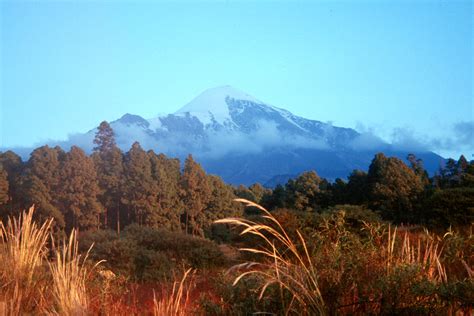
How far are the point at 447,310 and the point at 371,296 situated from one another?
1.74 ft

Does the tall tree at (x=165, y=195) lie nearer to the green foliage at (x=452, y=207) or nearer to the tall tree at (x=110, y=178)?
the tall tree at (x=110, y=178)

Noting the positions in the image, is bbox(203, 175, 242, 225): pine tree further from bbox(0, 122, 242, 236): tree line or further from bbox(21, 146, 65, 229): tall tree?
bbox(21, 146, 65, 229): tall tree

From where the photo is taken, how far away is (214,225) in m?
39.2

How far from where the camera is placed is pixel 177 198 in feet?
128

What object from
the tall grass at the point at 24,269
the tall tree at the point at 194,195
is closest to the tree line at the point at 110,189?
the tall tree at the point at 194,195

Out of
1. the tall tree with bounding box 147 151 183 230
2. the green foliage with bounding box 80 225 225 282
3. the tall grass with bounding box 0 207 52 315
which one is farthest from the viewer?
the tall tree with bounding box 147 151 183 230

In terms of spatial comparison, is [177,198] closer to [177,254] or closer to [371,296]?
[177,254]

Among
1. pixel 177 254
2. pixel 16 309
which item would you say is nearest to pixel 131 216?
pixel 177 254

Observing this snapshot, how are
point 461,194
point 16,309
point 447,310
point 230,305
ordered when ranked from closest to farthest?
point 447,310 < point 230,305 < point 16,309 < point 461,194

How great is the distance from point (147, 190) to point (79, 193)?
14.0 feet

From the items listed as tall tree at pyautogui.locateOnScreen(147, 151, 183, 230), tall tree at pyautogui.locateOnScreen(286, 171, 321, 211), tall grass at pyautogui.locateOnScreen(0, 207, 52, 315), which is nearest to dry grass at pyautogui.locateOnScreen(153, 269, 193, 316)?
tall grass at pyautogui.locateOnScreen(0, 207, 52, 315)

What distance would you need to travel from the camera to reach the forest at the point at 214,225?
4.09 m

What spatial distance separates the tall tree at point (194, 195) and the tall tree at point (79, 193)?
6.53 m

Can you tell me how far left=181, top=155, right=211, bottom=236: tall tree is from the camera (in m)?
39.1
